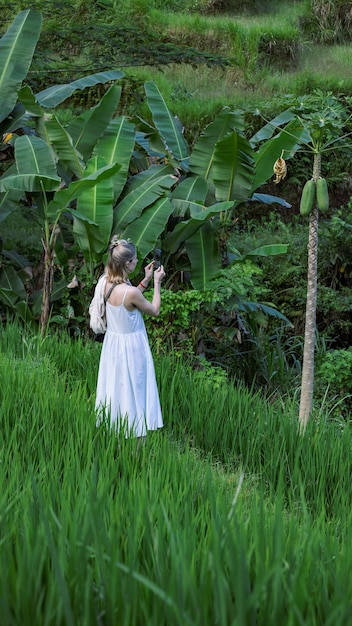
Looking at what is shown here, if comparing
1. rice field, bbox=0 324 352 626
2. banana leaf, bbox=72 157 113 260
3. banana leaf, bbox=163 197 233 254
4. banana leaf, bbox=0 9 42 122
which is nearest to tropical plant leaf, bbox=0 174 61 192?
banana leaf, bbox=72 157 113 260

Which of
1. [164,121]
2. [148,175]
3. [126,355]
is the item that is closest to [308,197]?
[126,355]

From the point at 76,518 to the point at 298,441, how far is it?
7.49ft

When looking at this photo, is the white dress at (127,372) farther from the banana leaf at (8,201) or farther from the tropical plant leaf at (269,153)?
the banana leaf at (8,201)

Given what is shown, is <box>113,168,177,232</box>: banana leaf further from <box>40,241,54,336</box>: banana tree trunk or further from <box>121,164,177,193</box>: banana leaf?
<box>40,241,54,336</box>: banana tree trunk

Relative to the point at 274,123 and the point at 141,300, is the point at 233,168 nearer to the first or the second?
the point at 274,123

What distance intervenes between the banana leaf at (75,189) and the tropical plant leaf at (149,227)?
1.60 ft

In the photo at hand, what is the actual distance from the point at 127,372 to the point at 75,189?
1927 mm

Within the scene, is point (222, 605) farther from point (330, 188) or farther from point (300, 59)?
point (300, 59)

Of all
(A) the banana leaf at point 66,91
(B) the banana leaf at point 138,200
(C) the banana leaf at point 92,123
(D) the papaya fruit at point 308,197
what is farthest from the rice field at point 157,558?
(A) the banana leaf at point 66,91

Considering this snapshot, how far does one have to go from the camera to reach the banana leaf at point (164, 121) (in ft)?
21.6

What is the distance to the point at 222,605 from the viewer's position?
4.94ft

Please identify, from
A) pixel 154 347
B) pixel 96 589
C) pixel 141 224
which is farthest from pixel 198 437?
pixel 96 589

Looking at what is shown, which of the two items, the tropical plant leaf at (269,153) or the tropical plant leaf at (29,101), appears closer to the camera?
the tropical plant leaf at (269,153)

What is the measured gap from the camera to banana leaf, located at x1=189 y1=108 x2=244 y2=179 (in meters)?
6.20
